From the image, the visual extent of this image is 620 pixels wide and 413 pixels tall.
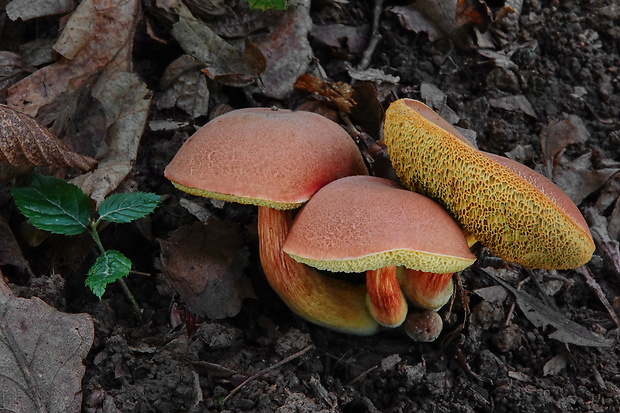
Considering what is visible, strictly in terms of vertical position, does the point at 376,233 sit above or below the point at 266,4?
below

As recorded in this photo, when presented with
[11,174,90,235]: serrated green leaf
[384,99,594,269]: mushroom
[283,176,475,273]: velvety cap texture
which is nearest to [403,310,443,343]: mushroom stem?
[384,99,594,269]: mushroom

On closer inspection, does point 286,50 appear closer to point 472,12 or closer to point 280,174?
point 472,12

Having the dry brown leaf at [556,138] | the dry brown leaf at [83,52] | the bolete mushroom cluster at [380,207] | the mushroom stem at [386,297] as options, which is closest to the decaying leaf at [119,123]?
the dry brown leaf at [83,52]

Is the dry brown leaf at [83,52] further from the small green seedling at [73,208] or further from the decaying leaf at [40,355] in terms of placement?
the decaying leaf at [40,355]

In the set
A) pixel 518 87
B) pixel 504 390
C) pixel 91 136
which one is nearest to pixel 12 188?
pixel 91 136

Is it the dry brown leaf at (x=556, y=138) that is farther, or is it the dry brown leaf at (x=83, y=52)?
the dry brown leaf at (x=556, y=138)

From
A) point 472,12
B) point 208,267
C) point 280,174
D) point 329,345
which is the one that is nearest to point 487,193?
point 280,174
